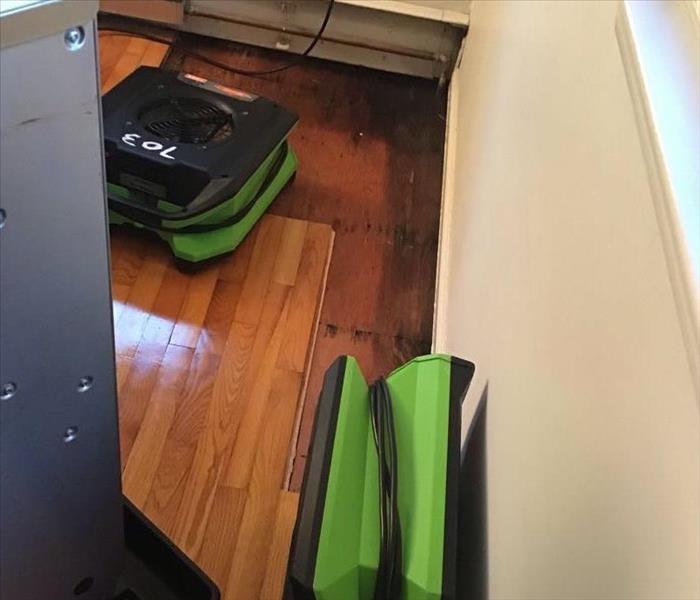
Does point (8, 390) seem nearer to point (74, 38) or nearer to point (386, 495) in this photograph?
point (74, 38)

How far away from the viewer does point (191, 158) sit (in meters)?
1.52

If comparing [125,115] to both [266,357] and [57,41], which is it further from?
[57,41]

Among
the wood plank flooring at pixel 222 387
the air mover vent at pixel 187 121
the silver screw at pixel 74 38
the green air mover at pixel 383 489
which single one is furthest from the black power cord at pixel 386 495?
the air mover vent at pixel 187 121

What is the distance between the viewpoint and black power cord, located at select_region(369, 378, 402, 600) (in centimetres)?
79

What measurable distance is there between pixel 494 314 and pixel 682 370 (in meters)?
0.58

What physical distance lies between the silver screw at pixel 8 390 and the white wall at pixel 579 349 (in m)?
0.39

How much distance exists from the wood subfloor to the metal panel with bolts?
355 millimetres

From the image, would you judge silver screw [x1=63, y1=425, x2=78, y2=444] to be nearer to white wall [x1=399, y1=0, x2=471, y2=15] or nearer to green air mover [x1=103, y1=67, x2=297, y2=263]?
green air mover [x1=103, y1=67, x2=297, y2=263]

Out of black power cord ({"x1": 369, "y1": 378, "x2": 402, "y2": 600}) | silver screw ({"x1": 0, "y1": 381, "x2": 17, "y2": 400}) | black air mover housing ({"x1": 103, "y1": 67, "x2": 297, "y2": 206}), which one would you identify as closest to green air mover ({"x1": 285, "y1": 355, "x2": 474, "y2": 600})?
black power cord ({"x1": 369, "y1": 378, "x2": 402, "y2": 600})

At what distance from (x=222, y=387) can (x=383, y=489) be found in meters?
0.61

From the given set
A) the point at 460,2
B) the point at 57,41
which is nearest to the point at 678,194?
the point at 57,41

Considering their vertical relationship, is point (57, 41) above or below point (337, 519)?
above

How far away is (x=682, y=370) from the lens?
1.54ft

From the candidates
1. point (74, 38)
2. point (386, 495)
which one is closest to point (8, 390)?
point (74, 38)
